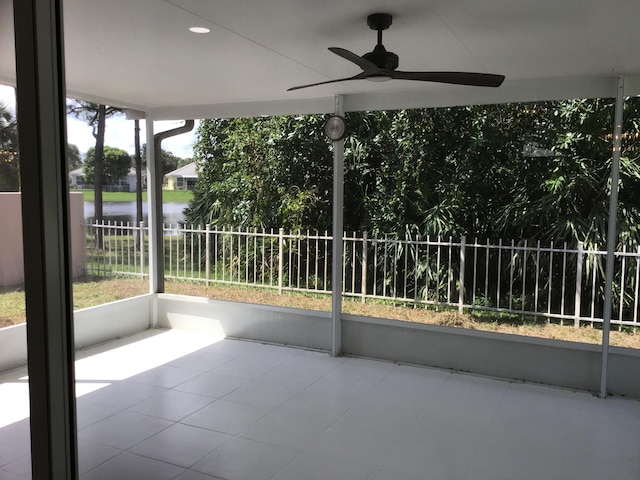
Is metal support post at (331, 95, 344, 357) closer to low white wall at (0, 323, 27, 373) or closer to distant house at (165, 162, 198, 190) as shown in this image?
distant house at (165, 162, 198, 190)

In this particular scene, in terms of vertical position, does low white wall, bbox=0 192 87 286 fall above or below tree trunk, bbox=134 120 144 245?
below

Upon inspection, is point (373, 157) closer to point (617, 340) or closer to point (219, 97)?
point (219, 97)

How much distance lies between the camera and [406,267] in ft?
17.5

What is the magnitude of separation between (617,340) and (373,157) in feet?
10.6

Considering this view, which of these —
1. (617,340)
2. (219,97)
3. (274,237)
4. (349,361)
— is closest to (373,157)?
(274,237)

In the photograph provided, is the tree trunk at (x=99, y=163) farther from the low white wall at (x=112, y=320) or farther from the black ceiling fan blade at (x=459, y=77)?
the black ceiling fan blade at (x=459, y=77)

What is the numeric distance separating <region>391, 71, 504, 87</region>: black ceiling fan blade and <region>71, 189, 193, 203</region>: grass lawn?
2.79 m

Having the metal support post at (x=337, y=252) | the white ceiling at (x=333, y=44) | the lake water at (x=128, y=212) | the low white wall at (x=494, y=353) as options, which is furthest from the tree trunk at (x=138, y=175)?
the low white wall at (x=494, y=353)

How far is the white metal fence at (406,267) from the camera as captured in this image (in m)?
4.67

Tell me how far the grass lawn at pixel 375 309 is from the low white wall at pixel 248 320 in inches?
13.7

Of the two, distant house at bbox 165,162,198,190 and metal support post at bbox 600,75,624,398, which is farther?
distant house at bbox 165,162,198,190

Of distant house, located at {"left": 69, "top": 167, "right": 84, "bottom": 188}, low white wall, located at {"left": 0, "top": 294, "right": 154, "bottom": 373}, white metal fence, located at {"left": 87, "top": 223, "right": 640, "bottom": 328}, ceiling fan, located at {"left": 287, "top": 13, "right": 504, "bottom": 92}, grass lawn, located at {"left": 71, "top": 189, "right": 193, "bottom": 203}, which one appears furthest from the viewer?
low white wall, located at {"left": 0, "top": 294, "right": 154, "bottom": 373}

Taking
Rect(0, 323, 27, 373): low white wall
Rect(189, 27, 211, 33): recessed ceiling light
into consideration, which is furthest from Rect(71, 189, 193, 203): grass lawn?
Rect(0, 323, 27, 373): low white wall

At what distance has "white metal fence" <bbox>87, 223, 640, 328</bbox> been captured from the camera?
15.3ft
